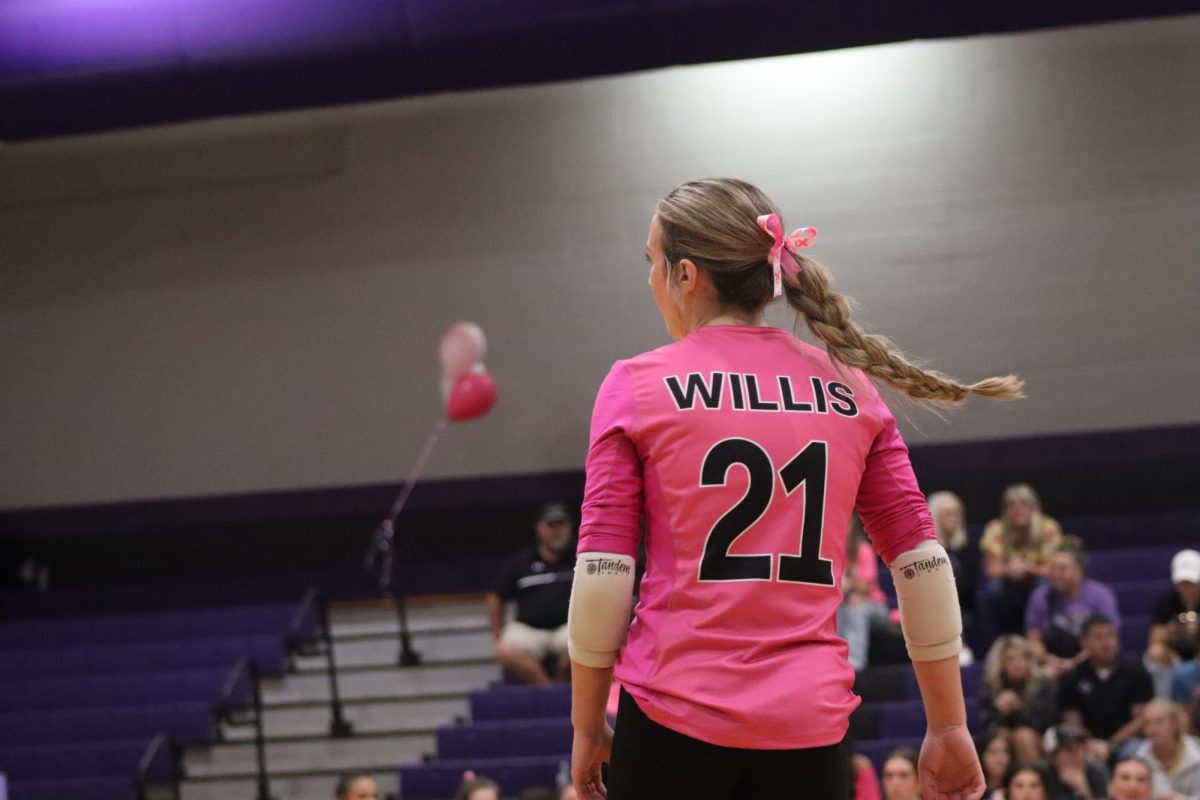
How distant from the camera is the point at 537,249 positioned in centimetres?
924

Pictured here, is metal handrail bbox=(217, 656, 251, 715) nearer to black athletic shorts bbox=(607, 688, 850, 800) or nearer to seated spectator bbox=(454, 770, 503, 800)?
seated spectator bbox=(454, 770, 503, 800)

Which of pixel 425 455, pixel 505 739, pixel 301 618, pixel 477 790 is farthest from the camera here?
pixel 425 455

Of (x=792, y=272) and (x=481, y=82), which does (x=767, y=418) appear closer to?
(x=792, y=272)

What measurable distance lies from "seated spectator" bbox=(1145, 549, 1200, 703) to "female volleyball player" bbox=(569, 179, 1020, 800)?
532 centimetres

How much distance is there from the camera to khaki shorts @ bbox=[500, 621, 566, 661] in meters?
7.79

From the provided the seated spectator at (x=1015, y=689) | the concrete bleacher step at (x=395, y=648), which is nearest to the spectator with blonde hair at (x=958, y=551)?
the seated spectator at (x=1015, y=689)

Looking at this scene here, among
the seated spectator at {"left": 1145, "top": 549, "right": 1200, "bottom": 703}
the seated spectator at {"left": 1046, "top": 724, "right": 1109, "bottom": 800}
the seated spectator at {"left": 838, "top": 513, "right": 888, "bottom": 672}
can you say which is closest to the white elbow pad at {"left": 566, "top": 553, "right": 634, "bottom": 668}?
the seated spectator at {"left": 1046, "top": 724, "right": 1109, "bottom": 800}

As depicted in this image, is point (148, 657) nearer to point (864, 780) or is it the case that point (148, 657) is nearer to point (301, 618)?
point (301, 618)

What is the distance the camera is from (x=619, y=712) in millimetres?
1900

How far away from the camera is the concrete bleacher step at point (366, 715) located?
8.52 m

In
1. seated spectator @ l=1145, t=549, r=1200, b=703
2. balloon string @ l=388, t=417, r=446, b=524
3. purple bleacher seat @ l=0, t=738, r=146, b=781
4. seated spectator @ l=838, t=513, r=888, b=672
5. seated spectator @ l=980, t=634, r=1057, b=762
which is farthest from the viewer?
balloon string @ l=388, t=417, r=446, b=524

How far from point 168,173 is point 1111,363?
246 inches

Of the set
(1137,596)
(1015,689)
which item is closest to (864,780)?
(1015,689)

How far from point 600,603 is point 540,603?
593cm
